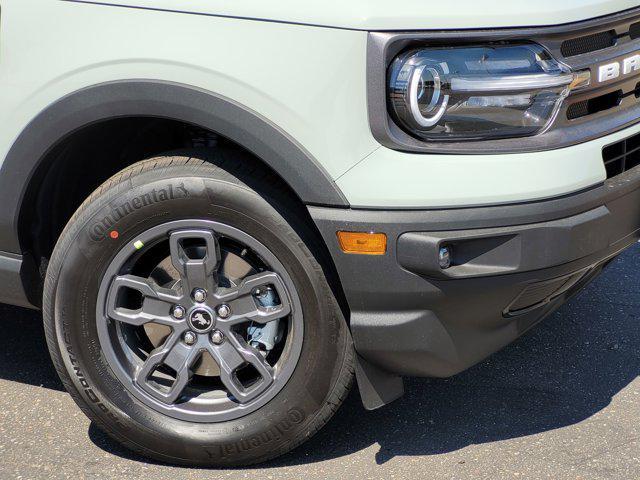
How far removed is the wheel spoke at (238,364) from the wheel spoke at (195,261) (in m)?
0.18

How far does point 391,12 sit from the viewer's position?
2.39 m

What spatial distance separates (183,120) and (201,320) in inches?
23.8

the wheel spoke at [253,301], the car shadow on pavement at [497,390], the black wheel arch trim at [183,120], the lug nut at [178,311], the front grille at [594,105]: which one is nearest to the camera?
the black wheel arch trim at [183,120]

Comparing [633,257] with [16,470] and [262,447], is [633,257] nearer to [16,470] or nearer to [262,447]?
[262,447]

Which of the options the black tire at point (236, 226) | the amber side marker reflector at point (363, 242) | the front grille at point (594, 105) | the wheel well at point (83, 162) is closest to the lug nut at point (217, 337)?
the black tire at point (236, 226)

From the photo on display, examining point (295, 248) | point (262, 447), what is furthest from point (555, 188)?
point (262, 447)

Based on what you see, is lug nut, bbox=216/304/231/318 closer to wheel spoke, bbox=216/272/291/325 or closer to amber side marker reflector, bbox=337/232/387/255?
wheel spoke, bbox=216/272/291/325

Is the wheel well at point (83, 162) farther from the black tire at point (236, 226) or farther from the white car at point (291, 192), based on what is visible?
the black tire at point (236, 226)

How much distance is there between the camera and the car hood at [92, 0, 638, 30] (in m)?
2.39

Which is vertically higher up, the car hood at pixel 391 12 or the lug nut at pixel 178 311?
the car hood at pixel 391 12

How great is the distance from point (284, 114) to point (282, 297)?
550 mm

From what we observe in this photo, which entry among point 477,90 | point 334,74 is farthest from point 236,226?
point 477,90

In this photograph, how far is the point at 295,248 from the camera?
2.67 m

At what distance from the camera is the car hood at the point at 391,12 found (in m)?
2.39
